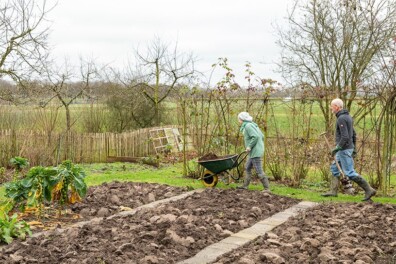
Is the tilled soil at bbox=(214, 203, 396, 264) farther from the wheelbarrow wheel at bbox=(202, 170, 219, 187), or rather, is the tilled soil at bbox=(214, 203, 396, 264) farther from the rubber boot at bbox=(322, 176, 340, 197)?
the wheelbarrow wheel at bbox=(202, 170, 219, 187)

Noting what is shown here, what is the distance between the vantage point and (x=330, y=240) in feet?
16.3

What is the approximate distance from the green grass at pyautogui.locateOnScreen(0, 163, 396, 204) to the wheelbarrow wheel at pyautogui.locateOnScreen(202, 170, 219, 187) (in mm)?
203

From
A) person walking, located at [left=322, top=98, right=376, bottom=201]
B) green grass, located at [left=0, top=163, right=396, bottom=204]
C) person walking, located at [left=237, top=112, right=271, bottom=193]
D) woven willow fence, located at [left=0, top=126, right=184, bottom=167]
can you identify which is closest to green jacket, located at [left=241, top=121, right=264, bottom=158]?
person walking, located at [left=237, top=112, right=271, bottom=193]

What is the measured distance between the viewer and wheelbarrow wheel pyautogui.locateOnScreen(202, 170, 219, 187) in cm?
861

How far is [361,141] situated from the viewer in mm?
8562

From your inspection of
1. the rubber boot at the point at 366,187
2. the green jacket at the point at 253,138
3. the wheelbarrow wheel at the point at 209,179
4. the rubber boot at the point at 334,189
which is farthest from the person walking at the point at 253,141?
the rubber boot at the point at 366,187

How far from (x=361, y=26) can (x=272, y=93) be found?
5931 millimetres

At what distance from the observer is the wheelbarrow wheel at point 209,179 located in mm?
8609

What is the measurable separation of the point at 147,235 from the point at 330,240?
79.1 inches

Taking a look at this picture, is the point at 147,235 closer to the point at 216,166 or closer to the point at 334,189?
the point at 216,166

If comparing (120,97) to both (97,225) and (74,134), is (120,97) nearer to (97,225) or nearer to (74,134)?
(74,134)

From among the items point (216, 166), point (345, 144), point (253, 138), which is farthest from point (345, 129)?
point (216, 166)

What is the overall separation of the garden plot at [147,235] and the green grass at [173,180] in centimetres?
139

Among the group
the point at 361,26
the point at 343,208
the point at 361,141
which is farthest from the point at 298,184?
the point at 361,26
